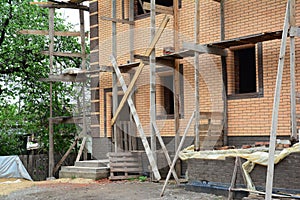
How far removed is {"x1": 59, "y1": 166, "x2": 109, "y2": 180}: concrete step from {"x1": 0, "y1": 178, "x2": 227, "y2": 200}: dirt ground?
0.25m

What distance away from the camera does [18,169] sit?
1609 cm

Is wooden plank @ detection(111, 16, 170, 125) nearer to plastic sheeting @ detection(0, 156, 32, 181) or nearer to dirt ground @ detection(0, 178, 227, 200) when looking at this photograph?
dirt ground @ detection(0, 178, 227, 200)

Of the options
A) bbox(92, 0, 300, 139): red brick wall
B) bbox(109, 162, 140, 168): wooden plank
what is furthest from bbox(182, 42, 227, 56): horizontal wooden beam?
bbox(109, 162, 140, 168): wooden plank

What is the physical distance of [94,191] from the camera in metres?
11.6

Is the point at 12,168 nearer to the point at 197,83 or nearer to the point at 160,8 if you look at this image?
the point at 160,8

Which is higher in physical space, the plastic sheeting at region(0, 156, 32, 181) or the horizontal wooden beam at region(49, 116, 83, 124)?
the horizontal wooden beam at region(49, 116, 83, 124)

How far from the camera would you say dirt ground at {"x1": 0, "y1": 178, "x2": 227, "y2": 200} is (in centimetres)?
1045

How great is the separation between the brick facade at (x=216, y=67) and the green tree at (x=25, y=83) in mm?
3217

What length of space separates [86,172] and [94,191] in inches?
102

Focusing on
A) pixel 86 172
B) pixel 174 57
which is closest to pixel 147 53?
pixel 174 57

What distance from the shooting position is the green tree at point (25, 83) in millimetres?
17625

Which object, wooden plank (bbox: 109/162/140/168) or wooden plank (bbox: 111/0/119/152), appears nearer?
wooden plank (bbox: 109/162/140/168)

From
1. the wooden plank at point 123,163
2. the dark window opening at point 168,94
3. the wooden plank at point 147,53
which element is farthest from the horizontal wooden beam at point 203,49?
the wooden plank at point 123,163

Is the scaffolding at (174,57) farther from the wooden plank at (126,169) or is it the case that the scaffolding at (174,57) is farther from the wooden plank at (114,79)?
the wooden plank at (126,169)
